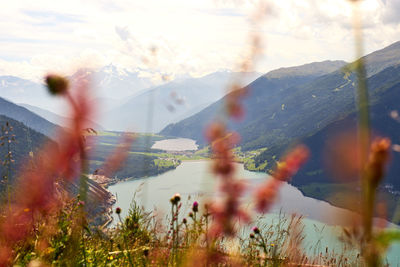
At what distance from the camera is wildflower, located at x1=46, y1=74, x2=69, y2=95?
3.61 feet

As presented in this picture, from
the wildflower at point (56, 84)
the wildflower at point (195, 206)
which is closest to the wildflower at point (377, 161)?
the wildflower at point (56, 84)

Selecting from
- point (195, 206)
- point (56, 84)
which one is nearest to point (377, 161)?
point (56, 84)

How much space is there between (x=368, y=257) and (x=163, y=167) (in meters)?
191

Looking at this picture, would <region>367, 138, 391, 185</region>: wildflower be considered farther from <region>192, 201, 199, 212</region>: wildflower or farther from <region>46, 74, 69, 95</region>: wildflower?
<region>192, 201, 199, 212</region>: wildflower

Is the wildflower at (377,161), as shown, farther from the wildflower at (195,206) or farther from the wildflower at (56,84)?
the wildflower at (195,206)

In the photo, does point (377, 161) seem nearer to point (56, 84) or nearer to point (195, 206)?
point (56, 84)

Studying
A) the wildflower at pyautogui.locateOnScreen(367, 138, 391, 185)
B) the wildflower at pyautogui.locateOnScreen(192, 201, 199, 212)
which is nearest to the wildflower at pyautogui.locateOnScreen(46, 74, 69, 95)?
the wildflower at pyautogui.locateOnScreen(367, 138, 391, 185)

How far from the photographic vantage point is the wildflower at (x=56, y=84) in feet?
3.61

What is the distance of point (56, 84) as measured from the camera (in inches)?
43.8

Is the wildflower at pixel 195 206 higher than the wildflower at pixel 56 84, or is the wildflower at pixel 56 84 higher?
the wildflower at pixel 56 84

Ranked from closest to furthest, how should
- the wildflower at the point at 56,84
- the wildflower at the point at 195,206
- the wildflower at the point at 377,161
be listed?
the wildflower at the point at 377,161
the wildflower at the point at 56,84
the wildflower at the point at 195,206

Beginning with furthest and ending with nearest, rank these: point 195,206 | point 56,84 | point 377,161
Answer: point 195,206
point 56,84
point 377,161

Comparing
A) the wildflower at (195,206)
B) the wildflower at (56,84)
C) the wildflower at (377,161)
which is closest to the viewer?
the wildflower at (377,161)

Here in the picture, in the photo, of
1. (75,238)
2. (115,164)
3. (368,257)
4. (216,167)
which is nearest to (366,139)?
(368,257)
